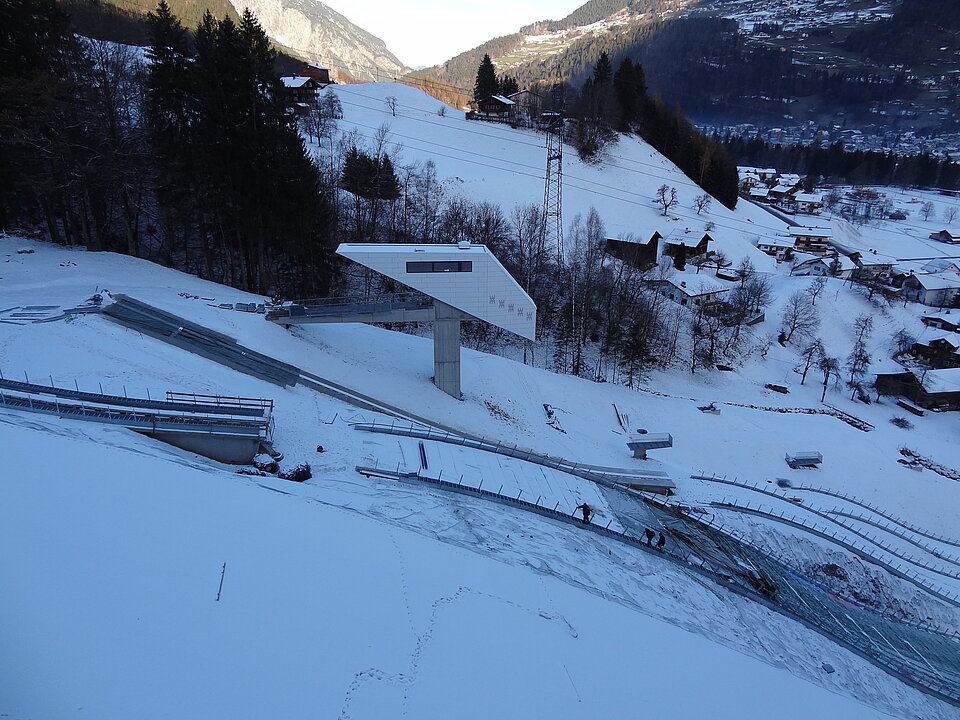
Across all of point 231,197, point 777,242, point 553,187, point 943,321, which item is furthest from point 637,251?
point 231,197

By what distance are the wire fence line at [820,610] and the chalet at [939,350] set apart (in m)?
28.5

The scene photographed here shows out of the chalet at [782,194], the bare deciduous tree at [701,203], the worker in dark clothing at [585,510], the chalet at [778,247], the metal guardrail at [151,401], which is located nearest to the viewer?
the metal guardrail at [151,401]

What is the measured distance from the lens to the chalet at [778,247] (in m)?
51.1

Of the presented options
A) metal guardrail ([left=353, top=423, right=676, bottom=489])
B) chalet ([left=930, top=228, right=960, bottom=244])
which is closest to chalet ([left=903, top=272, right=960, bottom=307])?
chalet ([left=930, top=228, right=960, bottom=244])

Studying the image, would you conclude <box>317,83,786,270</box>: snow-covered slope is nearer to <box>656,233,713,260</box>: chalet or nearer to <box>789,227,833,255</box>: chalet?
<box>656,233,713,260</box>: chalet

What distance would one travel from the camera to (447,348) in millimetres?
20234

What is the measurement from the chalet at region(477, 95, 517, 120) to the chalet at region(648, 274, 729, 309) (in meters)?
32.6

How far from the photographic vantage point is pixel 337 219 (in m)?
31.8

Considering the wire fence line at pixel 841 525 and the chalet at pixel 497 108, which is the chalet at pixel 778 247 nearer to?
the chalet at pixel 497 108

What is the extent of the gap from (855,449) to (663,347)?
11.9 m

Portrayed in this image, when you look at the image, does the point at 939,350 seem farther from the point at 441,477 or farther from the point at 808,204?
the point at 808,204

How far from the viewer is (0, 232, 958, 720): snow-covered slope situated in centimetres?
706

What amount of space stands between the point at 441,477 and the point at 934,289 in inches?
1980

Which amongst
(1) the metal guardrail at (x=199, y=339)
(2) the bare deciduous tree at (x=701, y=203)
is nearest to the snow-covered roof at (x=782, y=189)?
(2) the bare deciduous tree at (x=701, y=203)
